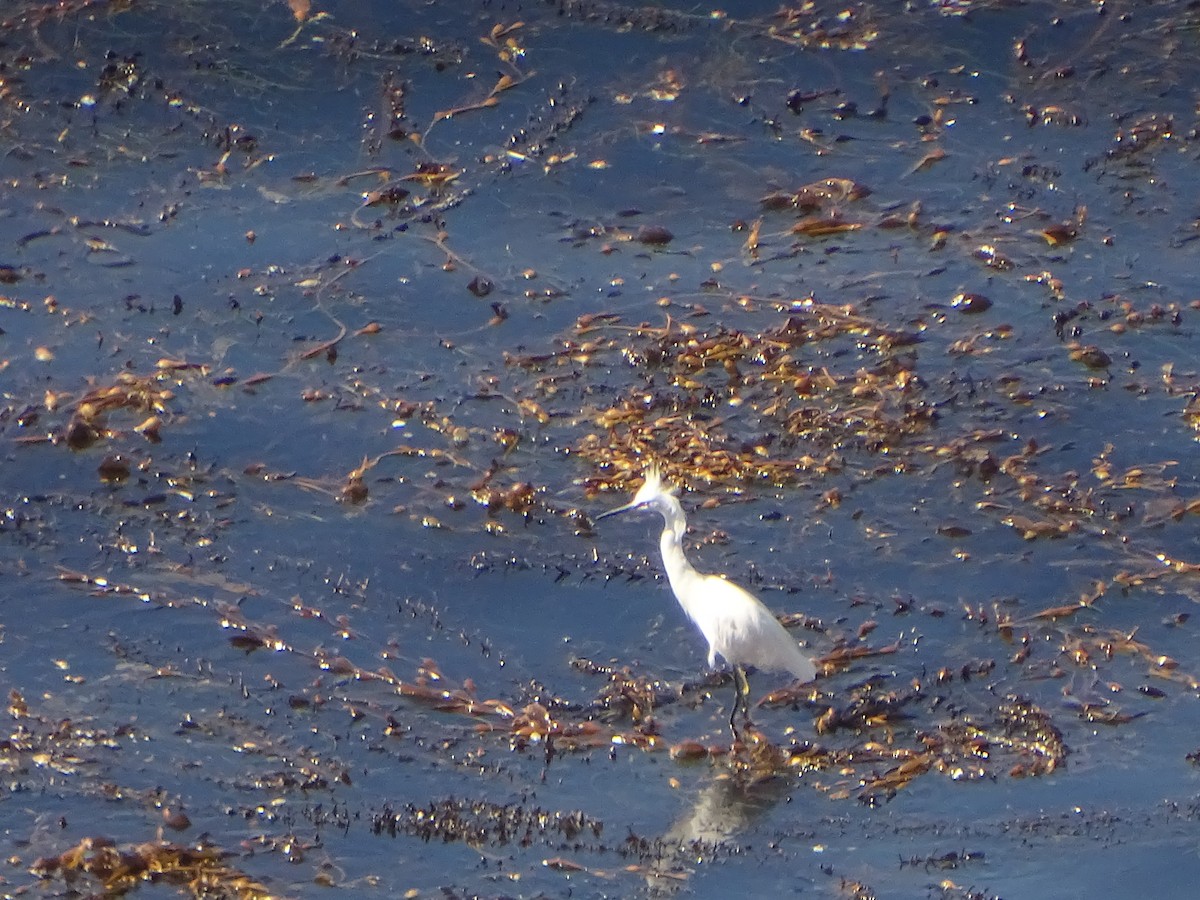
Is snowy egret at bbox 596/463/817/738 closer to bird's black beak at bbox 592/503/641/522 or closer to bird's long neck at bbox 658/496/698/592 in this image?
bird's long neck at bbox 658/496/698/592

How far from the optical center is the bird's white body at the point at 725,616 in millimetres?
6172

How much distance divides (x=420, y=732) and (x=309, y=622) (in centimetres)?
83

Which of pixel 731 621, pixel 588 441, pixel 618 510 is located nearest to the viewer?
pixel 731 621

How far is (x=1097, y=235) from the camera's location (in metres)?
8.81

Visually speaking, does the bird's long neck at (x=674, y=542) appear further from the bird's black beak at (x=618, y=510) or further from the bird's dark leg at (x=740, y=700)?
the bird's dark leg at (x=740, y=700)

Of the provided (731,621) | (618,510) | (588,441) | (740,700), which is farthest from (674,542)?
(588,441)

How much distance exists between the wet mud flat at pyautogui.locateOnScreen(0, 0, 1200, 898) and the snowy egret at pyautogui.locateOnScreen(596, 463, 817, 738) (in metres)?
0.16

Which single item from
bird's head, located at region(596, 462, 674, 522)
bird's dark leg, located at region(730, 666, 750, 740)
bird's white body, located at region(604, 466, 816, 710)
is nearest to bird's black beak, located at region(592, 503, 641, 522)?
Answer: bird's head, located at region(596, 462, 674, 522)

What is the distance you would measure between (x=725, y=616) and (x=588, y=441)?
66.2 inches

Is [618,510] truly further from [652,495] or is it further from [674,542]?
[674,542]

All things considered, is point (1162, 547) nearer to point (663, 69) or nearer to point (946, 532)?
point (946, 532)

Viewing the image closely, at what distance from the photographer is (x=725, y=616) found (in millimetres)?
6223

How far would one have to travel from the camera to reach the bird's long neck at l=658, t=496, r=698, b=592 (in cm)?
658

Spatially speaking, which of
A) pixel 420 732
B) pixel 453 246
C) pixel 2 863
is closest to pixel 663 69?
pixel 453 246
